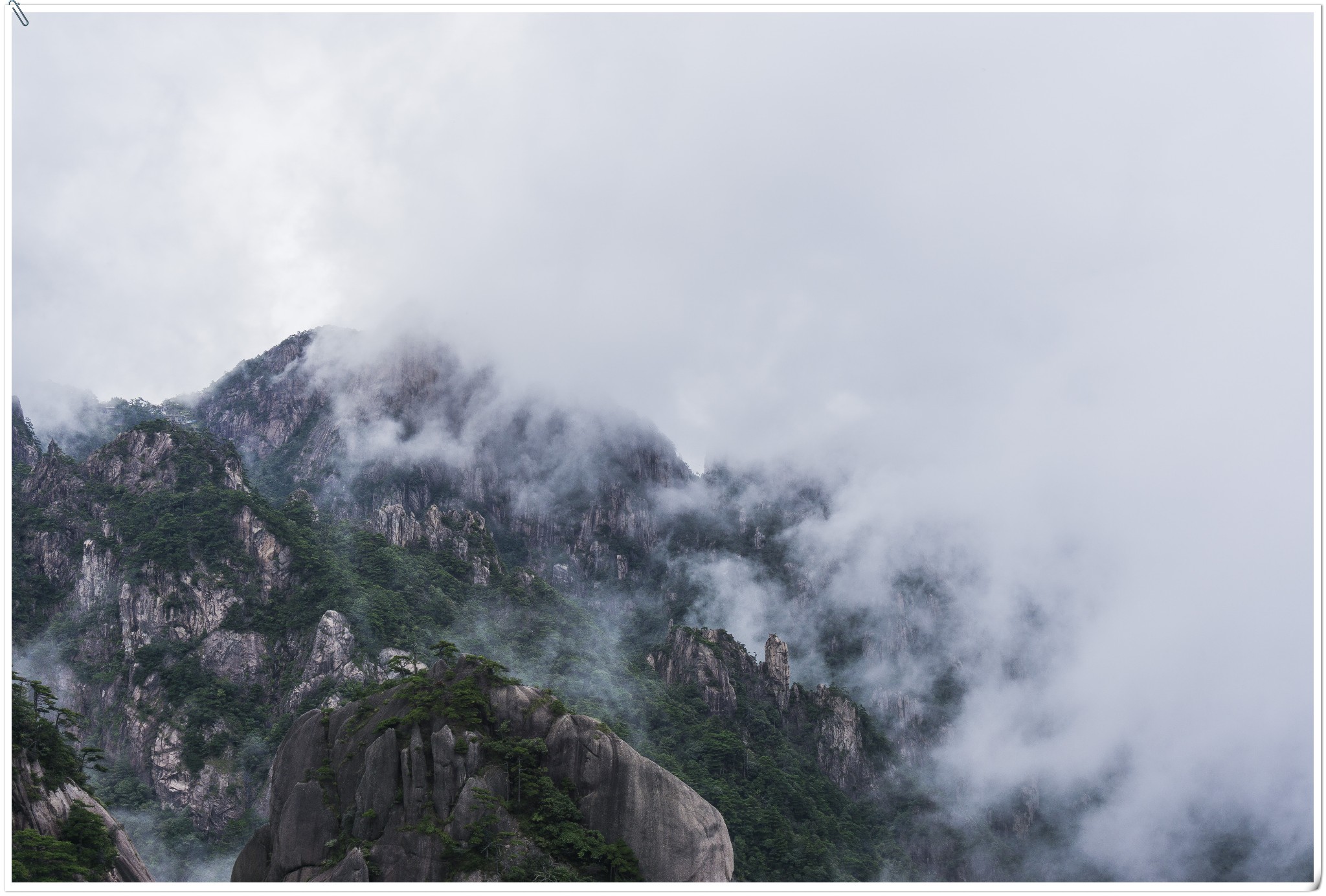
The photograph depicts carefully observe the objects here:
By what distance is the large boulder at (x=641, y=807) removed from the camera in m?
45.6

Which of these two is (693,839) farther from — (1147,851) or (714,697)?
(1147,851)

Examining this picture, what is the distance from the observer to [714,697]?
109 meters

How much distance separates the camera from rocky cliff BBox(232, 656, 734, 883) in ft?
145

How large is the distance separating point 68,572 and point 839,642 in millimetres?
133291

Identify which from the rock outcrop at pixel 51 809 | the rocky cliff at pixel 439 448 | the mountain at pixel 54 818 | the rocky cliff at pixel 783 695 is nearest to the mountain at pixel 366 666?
the rocky cliff at pixel 783 695

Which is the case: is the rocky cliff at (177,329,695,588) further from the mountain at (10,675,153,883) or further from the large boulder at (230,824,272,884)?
the mountain at (10,675,153,883)

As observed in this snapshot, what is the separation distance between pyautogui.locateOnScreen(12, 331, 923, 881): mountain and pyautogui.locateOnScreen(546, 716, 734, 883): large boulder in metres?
0.21

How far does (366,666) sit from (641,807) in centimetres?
5190

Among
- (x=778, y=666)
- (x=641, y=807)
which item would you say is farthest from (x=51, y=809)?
(x=778, y=666)

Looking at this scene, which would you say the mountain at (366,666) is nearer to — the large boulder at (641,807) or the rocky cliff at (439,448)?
the large boulder at (641,807)

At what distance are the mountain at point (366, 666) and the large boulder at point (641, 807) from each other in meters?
0.21

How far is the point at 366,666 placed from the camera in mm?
87438

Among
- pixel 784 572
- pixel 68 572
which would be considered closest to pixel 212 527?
pixel 68 572

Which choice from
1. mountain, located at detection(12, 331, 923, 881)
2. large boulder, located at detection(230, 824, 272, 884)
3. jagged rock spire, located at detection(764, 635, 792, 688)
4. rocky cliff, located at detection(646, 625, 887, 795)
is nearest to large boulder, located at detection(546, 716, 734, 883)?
mountain, located at detection(12, 331, 923, 881)
